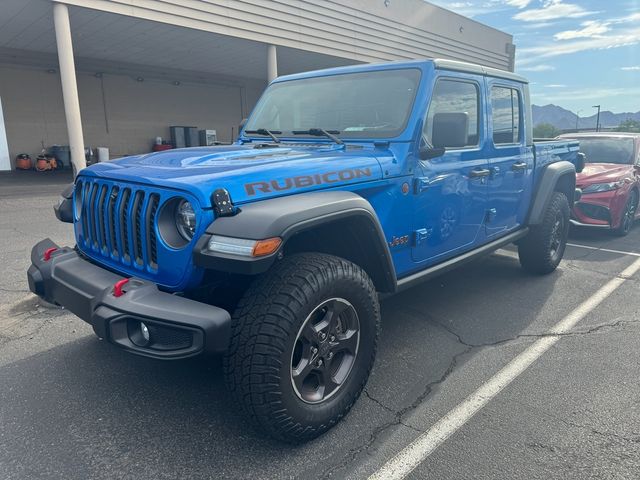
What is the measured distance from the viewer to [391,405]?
107 inches

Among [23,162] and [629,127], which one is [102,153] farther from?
[629,127]

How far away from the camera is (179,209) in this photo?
2275 millimetres

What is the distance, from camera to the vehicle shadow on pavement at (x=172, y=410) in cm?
224

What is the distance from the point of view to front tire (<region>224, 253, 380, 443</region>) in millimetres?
2135

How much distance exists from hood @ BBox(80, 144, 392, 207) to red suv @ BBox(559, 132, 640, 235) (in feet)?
17.0

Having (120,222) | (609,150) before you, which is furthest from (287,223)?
(609,150)

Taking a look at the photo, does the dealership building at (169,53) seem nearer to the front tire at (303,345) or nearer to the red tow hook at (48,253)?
the red tow hook at (48,253)

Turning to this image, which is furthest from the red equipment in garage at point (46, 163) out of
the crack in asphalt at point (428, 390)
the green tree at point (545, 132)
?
the green tree at point (545, 132)

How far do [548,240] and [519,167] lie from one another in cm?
100

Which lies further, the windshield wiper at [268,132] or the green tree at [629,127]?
the green tree at [629,127]

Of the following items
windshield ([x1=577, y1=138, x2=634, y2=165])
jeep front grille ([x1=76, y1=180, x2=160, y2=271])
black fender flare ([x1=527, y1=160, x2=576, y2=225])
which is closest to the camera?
jeep front grille ([x1=76, y1=180, x2=160, y2=271])

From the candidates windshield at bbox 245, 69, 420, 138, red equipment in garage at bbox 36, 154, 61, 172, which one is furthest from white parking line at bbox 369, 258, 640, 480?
red equipment in garage at bbox 36, 154, 61, 172

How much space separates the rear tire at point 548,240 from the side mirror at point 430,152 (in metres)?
2.13

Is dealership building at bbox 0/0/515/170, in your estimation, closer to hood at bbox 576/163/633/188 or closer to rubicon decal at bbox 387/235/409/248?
hood at bbox 576/163/633/188
